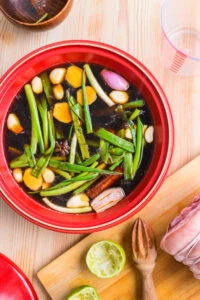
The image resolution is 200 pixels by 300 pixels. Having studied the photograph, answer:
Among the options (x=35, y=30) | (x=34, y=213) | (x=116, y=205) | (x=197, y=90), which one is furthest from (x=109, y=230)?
(x=35, y=30)

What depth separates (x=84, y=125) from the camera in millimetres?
1475

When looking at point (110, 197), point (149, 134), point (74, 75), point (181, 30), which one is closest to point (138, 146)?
point (149, 134)

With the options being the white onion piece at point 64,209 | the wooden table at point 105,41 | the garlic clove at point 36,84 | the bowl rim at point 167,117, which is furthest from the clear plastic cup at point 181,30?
the white onion piece at point 64,209

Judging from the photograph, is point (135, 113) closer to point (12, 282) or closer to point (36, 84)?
point (36, 84)

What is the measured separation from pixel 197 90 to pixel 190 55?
0.11 m

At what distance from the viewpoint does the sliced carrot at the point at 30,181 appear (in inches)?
57.6

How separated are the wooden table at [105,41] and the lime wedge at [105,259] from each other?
0.07m

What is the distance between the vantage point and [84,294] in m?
1.45

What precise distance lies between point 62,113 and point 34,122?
0.08 meters

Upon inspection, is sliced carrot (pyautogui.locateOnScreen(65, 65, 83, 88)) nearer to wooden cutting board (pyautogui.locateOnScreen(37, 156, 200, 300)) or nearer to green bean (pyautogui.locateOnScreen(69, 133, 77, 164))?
green bean (pyautogui.locateOnScreen(69, 133, 77, 164))

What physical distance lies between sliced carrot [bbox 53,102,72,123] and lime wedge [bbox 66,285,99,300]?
43cm

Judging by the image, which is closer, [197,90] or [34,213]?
[34,213]

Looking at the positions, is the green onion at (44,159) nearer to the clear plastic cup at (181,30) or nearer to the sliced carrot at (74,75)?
the sliced carrot at (74,75)

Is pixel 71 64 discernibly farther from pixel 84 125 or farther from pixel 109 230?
pixel 109 230
